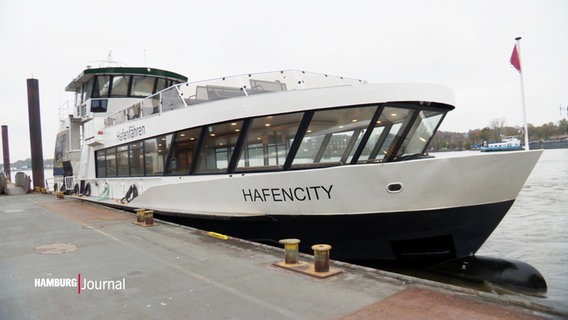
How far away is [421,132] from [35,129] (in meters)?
24.6

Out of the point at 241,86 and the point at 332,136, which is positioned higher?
the point at 241,86

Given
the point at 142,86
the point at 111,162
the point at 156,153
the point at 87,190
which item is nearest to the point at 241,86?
the point at 156,153

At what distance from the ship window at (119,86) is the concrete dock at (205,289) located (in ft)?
27.1

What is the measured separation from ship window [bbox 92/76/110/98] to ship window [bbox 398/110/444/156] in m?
11.4

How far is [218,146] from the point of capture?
7.53 meters

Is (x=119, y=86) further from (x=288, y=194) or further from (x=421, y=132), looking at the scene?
(x=421, y=132)

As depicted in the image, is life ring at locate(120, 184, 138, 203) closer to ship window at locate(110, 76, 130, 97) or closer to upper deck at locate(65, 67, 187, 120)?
upper deck at locate(65, 67, 187, 120)

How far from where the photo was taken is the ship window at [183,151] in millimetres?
7953

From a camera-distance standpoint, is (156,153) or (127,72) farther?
(127,72)

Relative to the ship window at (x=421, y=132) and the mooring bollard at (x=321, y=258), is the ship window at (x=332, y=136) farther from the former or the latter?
the mooring bollard at (x=321, y=258)

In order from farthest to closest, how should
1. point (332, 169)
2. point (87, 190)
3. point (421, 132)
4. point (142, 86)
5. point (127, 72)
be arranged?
point (87, 190), point (142, 86), point (127, 72), point (421, 132), point (332, 169)

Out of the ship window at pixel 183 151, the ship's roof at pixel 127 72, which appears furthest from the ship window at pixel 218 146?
the ship's roof at pixel 127 72

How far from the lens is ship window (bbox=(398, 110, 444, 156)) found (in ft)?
22.1

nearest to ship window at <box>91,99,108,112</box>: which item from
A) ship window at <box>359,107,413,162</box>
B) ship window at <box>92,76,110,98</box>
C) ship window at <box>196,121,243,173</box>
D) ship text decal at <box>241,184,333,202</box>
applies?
ship window at <box>92,76,110,98</box>
